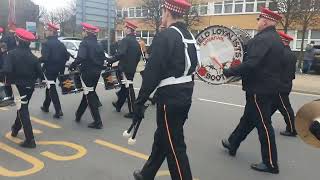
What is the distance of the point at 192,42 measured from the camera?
414cm

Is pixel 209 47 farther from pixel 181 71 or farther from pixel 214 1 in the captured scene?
pixel 214 1

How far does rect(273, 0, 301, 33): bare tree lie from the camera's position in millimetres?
22906

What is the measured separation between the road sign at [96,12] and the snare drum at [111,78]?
10312 millimetres

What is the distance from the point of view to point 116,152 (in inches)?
230

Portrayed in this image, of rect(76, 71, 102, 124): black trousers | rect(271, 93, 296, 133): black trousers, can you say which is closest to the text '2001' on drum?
rect(271, 93, 296, 133): black trousers

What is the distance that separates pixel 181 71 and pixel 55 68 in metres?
4.45

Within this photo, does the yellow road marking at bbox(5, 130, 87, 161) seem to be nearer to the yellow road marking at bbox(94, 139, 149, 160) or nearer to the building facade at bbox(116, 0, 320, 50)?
the yellow road marking at bbox(94, 139, 149, 160)

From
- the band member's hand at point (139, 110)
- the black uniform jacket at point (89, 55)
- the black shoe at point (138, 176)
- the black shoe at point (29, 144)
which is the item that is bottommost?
the black shoe at point (29, 144)

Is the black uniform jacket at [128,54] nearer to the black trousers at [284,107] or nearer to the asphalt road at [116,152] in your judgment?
the asphalt road at [116,152]

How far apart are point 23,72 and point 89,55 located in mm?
1568

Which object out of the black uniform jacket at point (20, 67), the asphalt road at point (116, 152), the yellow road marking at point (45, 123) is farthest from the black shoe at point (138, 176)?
the yellow road marking at point (45, 123)

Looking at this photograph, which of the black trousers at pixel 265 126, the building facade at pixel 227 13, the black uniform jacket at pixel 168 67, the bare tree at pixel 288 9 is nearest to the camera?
the black uniform jacket at pixel 168 67

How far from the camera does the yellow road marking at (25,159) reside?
4.93 m

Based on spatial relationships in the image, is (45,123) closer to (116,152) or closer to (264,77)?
(116,152)
